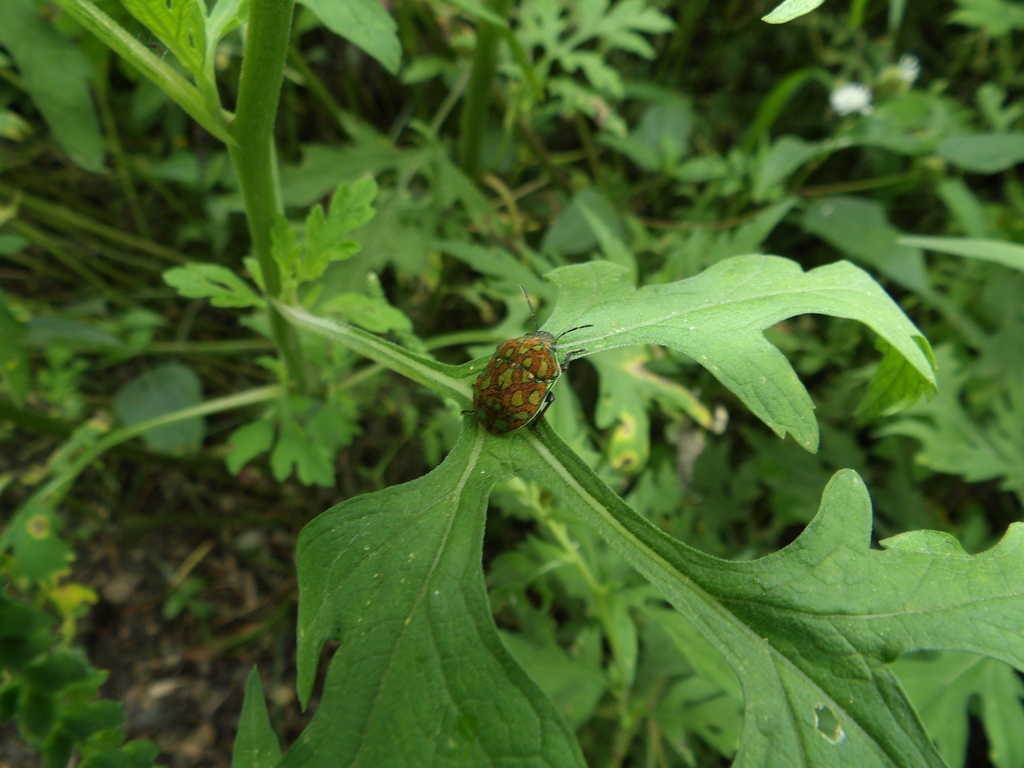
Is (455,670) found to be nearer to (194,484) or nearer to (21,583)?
(21,583)

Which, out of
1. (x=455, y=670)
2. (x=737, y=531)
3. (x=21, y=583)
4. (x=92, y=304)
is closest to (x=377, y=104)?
(x=92, y=304)

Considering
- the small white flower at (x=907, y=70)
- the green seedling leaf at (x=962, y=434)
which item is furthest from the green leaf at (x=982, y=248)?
the small white flower at (x=907, y=70)

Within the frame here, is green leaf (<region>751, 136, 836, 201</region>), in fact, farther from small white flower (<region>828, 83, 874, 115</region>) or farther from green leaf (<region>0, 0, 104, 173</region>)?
green leaf (<region>0, 0, 104, 173</region>)

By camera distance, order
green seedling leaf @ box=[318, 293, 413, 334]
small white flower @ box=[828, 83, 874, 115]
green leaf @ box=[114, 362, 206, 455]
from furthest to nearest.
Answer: small white flower @ box=[828, 83, 874, 115] → green leaf @ box=[114, 362, 206, 455] → green seedling leaf @ box=[318, 293, 413, 334]

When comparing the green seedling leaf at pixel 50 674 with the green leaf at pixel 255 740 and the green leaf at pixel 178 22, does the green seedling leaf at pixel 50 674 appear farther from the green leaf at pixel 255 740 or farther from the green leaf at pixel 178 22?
the green leaf at pixel 178 22

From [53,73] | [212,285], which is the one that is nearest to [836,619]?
[212,285]

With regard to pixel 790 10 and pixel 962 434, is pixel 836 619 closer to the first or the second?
pixel 790 10

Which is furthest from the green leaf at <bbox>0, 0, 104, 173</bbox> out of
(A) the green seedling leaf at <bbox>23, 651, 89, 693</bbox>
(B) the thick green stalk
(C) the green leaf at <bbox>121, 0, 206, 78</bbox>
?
(A) the green seedling leaf at <bbox>23, 651, 89, 693</bbox>
